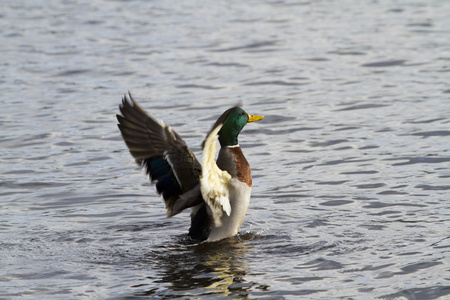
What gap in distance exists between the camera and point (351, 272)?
594 cm

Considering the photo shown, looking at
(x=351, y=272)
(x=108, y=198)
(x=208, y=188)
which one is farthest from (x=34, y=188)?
(x=351, y=272)

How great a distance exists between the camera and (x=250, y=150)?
992 centimetres

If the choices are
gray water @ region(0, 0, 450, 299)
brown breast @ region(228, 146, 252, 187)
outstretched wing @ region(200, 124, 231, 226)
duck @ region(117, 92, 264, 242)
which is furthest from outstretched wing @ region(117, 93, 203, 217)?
gray water @ region(0, 0, 450, 299)

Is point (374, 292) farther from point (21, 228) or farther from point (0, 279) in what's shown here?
point (21, 228)

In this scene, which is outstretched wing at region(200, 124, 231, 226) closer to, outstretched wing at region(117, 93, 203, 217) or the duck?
the duck

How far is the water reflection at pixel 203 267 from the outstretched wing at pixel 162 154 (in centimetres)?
44

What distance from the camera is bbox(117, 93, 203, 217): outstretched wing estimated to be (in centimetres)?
655

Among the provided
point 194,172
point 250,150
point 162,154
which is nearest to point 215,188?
point 194,172

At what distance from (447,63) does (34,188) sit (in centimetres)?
780

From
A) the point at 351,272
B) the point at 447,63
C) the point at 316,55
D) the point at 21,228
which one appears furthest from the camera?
the point at 316,55

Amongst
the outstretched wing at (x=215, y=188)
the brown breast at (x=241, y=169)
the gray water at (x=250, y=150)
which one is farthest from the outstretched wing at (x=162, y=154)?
the gray water at (x=250, y=150)

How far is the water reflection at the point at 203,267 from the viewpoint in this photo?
5801mm

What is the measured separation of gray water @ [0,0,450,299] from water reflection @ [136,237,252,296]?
2 centimetres

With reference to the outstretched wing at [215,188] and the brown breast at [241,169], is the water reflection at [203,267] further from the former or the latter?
the brown breast at [241,169]
